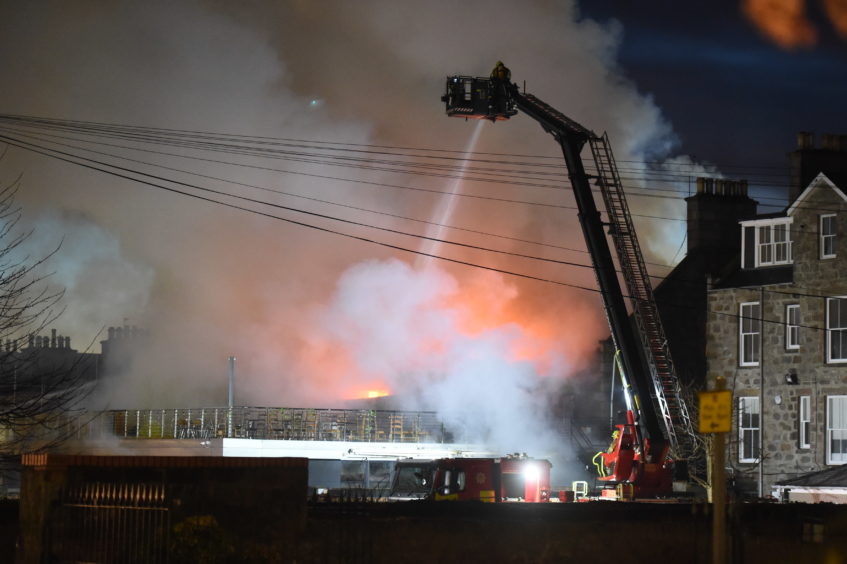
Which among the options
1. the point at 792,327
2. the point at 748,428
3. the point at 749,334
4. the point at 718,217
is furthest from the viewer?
the point at 718,217

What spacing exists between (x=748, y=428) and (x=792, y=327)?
3.77 meters

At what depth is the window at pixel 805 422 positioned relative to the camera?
132 feet

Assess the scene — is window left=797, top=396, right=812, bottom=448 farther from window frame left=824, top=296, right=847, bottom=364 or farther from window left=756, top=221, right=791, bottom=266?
window left=756, top=221, right=791, bottom=266

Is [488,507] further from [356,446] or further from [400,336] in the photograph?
[400,336]

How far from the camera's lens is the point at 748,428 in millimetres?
42000

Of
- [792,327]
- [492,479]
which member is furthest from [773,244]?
[492,479]

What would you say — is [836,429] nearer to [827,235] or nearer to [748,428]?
[748,428]

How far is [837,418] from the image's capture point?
129 ft


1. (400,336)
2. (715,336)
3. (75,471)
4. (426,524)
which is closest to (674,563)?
(426,524)

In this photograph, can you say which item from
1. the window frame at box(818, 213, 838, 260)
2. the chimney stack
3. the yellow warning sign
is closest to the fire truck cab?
the yellow warning sign

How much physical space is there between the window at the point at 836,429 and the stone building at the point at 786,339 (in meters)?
0.03

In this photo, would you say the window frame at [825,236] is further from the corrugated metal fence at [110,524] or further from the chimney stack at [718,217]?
the corrugated metal fence at [110,524]

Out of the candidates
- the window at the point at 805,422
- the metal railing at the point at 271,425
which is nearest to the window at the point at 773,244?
the window at the point at 805,422

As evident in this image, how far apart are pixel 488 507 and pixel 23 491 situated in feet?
23.8
